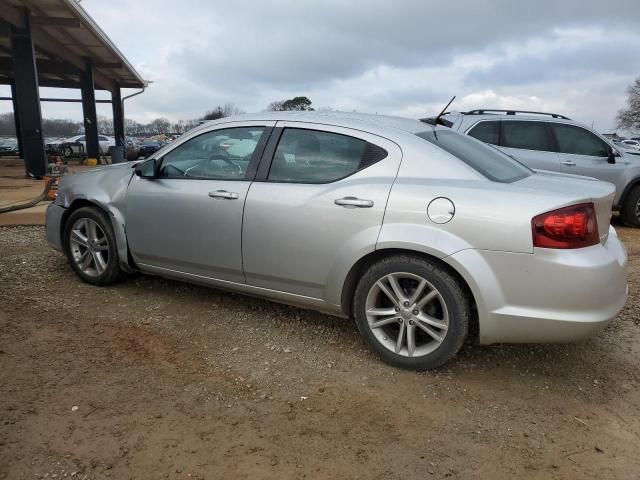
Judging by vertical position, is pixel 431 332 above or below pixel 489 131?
below

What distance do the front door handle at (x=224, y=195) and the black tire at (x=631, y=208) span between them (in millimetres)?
7067

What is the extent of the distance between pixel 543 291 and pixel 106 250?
3.51m

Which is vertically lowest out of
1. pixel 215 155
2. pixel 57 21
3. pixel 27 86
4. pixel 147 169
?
pixel 147 169

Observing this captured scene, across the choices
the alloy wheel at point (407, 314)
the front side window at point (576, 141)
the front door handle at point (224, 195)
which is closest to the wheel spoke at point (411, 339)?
the alloy wheel at point (407, 314)

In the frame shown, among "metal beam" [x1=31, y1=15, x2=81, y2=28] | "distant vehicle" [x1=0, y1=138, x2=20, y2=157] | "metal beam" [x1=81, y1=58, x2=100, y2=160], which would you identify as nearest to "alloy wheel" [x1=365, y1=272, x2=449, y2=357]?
"metal beam" [x1=31, y1=15, x2=81, y2=28]

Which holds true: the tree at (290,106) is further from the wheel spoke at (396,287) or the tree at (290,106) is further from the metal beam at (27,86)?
the metal beam at (27,86)

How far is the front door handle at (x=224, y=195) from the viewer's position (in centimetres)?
350

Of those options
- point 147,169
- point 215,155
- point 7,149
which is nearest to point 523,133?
point 215,155

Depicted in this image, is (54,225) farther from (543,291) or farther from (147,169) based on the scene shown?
(543,291)

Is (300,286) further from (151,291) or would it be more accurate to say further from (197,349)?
(151,291)

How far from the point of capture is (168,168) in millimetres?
3984

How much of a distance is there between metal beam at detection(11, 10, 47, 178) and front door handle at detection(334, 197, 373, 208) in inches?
467

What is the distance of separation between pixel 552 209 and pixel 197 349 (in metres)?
2.34

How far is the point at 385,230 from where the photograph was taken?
2959mm
